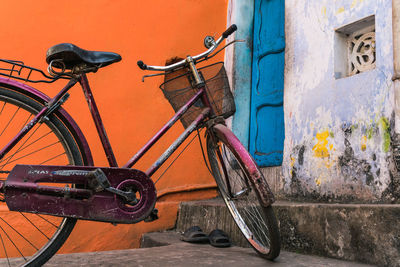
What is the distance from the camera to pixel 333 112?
8.65 feet

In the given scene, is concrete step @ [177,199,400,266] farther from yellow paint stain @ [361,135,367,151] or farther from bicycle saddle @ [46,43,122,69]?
bicycle saddle @ [46,43,122,69]

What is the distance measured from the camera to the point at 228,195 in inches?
97.0

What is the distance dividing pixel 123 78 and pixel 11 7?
3.38 feet

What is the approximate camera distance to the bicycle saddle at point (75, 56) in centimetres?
189

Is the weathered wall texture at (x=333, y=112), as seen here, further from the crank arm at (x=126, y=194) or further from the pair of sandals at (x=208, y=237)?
the crank arm at (x=126, y=194)

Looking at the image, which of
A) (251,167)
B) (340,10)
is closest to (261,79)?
(340,10)

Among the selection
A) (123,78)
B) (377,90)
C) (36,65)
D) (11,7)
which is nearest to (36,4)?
(11,7)

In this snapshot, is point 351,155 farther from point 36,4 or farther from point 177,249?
point 36,4

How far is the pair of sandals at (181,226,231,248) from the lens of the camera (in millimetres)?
2637

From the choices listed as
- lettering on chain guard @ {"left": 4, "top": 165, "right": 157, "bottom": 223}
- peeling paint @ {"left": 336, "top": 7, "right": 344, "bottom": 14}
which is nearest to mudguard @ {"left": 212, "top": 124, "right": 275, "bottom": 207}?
lettering on chain guard @ {"left": 4, "top": 165, "right": 157, "bottom": 223}

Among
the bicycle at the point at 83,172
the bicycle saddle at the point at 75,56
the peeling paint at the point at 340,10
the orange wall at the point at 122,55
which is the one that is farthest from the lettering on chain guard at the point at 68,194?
the peeling paint at the point at 340,10

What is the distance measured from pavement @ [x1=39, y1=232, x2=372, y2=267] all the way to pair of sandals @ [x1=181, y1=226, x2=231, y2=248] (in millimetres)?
58

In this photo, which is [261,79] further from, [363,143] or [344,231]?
[344,231]

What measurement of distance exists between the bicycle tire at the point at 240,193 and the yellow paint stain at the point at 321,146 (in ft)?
2.20
